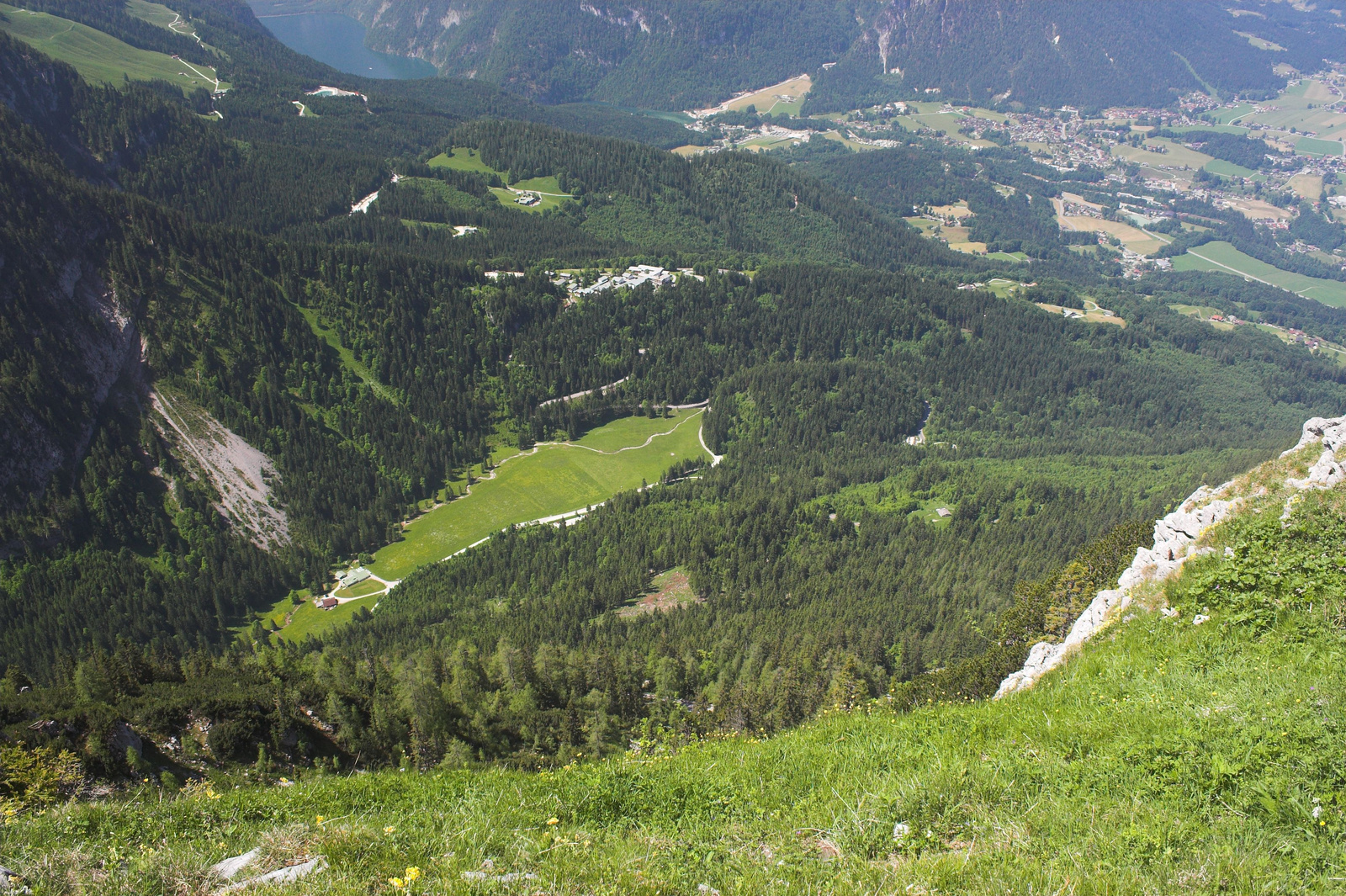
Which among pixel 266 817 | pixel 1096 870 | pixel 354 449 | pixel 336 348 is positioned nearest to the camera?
pixel 1096 870

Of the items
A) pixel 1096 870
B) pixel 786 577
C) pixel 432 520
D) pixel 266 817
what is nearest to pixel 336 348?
pixel 432 520

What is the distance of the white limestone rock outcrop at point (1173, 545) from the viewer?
29328 millimetres

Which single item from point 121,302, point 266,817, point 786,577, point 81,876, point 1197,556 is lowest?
point 786,577

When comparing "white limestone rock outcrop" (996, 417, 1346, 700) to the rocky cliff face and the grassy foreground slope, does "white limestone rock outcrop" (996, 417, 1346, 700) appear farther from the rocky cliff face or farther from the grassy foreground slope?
the rocky cliff face

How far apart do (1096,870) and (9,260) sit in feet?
531

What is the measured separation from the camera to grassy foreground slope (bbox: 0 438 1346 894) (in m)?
12.0

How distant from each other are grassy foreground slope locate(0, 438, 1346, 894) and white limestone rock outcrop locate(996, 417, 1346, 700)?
8323 millimetres

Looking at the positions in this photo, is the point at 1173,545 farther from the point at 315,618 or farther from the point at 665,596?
the point at 315,618

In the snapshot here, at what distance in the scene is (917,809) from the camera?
14.5m

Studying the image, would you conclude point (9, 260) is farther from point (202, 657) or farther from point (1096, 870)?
point (1096, 870)

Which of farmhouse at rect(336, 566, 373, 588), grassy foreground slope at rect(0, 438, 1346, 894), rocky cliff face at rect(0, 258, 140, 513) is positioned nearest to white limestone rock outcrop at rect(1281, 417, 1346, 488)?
grassy foreground slope at rect(0, 438, 1346, 894)

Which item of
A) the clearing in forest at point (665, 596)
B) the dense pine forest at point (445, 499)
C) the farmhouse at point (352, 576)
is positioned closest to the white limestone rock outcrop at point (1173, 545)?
the dense pine forest at point (445, 499)

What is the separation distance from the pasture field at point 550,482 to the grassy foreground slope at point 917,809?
110930 mm

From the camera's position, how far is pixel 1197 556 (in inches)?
1027
